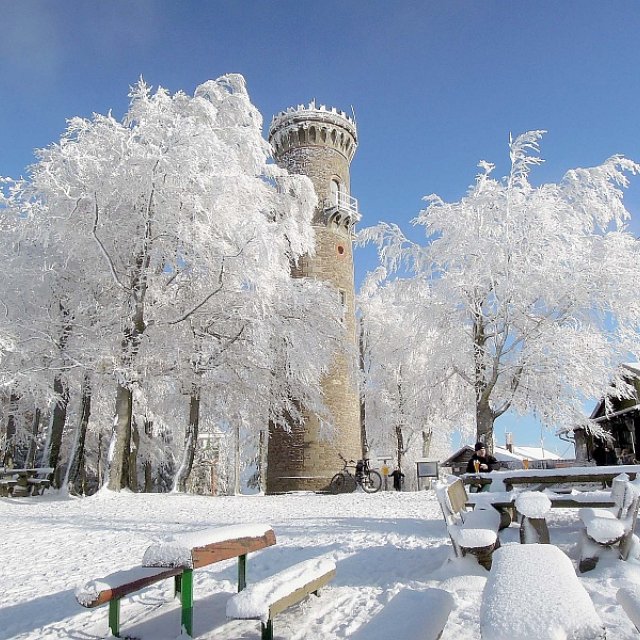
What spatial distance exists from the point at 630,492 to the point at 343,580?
2.77 m

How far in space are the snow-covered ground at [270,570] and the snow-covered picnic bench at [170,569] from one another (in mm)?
352

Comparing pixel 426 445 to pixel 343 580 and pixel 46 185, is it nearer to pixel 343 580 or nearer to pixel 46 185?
pixel 46 185

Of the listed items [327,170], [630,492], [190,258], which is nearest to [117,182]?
[190,258]

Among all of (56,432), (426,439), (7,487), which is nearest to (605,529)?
(7,487)

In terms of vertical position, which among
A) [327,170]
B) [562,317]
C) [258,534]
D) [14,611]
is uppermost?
[327,170]

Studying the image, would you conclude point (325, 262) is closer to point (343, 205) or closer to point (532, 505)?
point (343, 205)

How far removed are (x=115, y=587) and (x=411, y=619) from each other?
203 centimetres

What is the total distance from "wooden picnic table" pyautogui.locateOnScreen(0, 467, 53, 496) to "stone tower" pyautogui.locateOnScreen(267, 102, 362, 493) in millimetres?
9984

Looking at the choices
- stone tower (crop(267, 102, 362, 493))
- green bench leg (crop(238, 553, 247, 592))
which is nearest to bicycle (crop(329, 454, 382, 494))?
stone tower (crop(267, 102, 362, 493))

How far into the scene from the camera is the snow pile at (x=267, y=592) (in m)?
3.37

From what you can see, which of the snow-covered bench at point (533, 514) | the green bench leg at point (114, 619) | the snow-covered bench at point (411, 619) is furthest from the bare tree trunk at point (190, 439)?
the snow-covered bench at point (411, 619)

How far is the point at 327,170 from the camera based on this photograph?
93.4ft

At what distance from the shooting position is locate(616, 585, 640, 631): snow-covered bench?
2432mm

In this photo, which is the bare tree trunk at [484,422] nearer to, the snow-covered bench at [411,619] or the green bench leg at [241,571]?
the green bench leg at [241,571]
